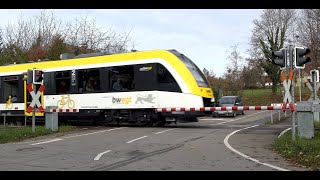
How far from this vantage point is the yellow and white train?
1808 centimetres

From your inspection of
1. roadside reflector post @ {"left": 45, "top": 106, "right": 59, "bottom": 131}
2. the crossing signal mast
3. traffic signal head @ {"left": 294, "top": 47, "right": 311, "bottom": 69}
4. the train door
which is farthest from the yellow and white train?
traffic signal head @ {"left": 294, "top": 47, "right": 311, "bottom": 69}

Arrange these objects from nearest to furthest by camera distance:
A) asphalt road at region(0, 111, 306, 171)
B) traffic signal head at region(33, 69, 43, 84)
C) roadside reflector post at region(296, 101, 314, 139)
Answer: asphalt road at region(0, 111, 306, 171) < roadside reflector post at region(296, 101, 314, 139) < traffic signal head at region(33, 69, 43, 84)

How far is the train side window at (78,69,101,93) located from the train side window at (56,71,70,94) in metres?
0.85

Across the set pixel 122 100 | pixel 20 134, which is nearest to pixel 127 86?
pixel 122 100

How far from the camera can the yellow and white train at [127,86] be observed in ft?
59.3

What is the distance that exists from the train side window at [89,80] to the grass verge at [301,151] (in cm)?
1025

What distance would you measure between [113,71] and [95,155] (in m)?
9.22

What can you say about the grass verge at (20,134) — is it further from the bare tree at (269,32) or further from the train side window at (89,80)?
the bare tree at (269,32)

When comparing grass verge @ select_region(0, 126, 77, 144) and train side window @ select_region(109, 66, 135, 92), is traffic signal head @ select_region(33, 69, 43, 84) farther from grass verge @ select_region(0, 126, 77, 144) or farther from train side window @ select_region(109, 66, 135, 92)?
train side window @ select_region(109, 66, 135, 92)

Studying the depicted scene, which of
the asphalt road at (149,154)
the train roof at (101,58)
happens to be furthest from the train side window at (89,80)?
the asphalt road at (149,154)

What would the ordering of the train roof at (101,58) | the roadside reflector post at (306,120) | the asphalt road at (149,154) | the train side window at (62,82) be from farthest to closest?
1. the train side window at (62,82)
2. the train roof at (101,58)
3. the roadside reflector post at (306,120)
4. the asphalt road at (149,154)

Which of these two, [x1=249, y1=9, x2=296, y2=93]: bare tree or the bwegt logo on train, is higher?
[x1=249, y1=9, x2=296, y2=93]: bare tree
